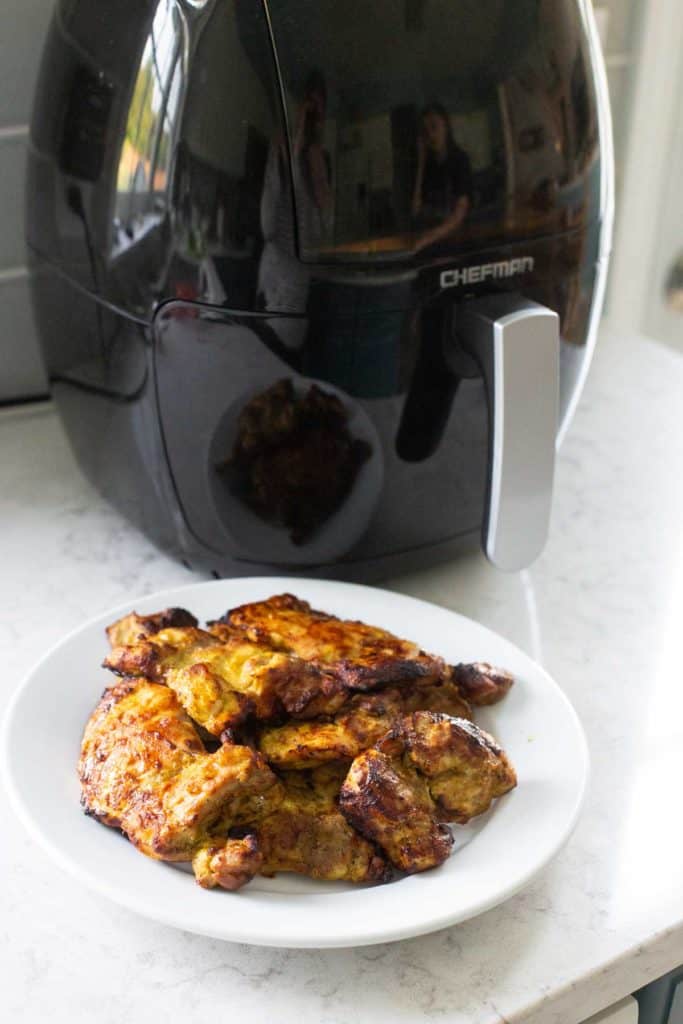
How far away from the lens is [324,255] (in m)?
0.60

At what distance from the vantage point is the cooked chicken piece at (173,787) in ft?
1.55

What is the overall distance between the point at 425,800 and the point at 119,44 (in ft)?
1.36

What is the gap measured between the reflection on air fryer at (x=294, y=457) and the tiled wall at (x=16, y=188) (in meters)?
0.36

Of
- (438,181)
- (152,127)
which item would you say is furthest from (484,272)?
(152,127)

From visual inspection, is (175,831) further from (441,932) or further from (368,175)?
(368,175)

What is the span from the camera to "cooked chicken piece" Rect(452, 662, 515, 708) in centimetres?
59

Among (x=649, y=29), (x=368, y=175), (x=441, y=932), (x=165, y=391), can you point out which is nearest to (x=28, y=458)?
(x=165, y=391)

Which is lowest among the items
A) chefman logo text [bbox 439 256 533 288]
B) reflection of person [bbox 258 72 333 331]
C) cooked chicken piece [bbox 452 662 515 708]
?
cooked chicken piece [bbox 452 662 515 708]

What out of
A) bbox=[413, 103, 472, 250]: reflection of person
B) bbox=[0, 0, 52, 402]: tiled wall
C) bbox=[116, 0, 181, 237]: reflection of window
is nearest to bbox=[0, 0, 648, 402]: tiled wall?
bbox=[0, 0, 52, 402]: tiled wall

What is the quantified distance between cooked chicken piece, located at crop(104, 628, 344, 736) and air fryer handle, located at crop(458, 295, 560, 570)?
163mm

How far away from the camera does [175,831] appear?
18.6 inches

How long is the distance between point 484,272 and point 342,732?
264 millimetres

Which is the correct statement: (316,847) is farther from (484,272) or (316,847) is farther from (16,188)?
(16,188)

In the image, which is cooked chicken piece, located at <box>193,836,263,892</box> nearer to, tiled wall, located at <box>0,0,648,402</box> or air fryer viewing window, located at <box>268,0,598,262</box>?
air fryer viewing window, located at <box>268,0,598,262</box>
